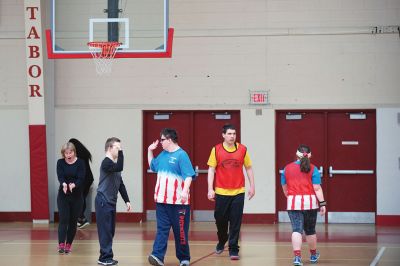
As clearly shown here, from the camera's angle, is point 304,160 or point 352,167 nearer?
point 304,160

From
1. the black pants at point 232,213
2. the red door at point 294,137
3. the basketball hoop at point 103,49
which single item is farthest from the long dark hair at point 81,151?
the black pants at point 232,213

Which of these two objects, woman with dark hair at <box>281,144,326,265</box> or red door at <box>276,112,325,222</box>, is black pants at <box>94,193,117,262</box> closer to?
woman with dark hair at <box>281,144,326,265</box>

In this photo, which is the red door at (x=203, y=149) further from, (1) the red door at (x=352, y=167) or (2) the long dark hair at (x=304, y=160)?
(2) the long dark hair at (x=304, y=160)

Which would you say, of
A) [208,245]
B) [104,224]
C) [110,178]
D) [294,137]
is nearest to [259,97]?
[294,137]

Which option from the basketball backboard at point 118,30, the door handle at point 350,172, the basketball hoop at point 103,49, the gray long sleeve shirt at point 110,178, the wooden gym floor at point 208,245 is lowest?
the wooden gym floor at point 208,245

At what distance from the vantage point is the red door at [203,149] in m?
21.6

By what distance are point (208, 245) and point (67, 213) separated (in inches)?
116

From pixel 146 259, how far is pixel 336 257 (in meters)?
3.18

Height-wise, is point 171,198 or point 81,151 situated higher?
point 81,151

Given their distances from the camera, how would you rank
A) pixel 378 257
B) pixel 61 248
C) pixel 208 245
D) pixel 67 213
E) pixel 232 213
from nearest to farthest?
pixel 232 213 → pixel 378 257 → pixel 67 213 → pixel 61 248 → pixel 208 245

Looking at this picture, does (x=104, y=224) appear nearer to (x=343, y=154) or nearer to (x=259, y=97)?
(x=259, y=97)

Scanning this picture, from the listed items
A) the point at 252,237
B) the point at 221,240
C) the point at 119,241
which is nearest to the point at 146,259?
the point at 221,240

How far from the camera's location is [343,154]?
2111cm

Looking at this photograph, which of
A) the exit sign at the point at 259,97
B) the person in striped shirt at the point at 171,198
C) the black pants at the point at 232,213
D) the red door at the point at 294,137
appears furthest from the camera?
the red door at the point at 294,137
